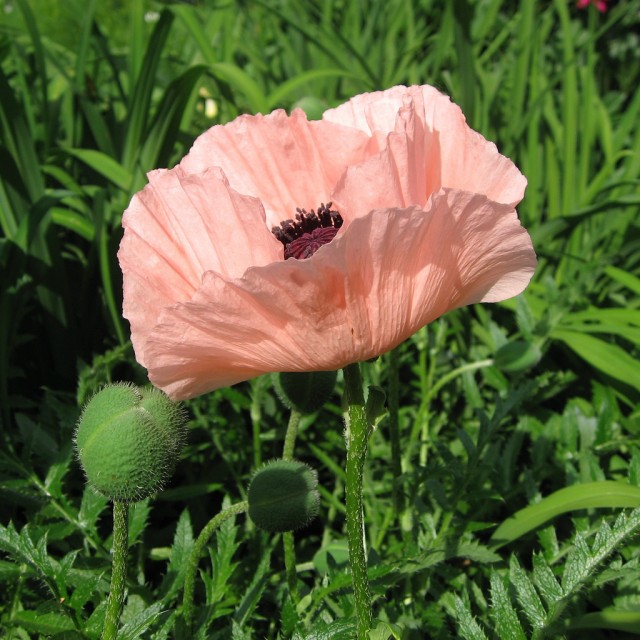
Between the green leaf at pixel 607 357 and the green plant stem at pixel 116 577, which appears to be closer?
the green plant stem at pixel 116 577

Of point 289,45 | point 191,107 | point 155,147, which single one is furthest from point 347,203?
point 289,45

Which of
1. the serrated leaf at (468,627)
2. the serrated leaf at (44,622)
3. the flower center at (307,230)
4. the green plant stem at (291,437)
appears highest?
the flower center at (307,230)

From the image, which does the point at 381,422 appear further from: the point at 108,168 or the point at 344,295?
the point at 344,295

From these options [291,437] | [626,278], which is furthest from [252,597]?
[626,278]

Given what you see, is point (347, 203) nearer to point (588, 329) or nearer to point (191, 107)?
point (588, 329)

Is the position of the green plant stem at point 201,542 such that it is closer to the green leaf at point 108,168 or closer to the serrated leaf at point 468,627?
the serrated leaf at point 468,627

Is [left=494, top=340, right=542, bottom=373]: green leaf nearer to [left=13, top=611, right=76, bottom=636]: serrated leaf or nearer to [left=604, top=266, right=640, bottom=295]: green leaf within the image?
[left=604, top=266, right=640, bottom=295]: green leaf

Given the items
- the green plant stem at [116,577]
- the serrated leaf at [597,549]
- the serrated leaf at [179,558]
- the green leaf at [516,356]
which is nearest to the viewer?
the green plant stem at [116,577]

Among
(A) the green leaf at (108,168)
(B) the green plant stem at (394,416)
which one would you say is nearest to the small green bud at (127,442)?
(B) the green plant stem at (394,416)
